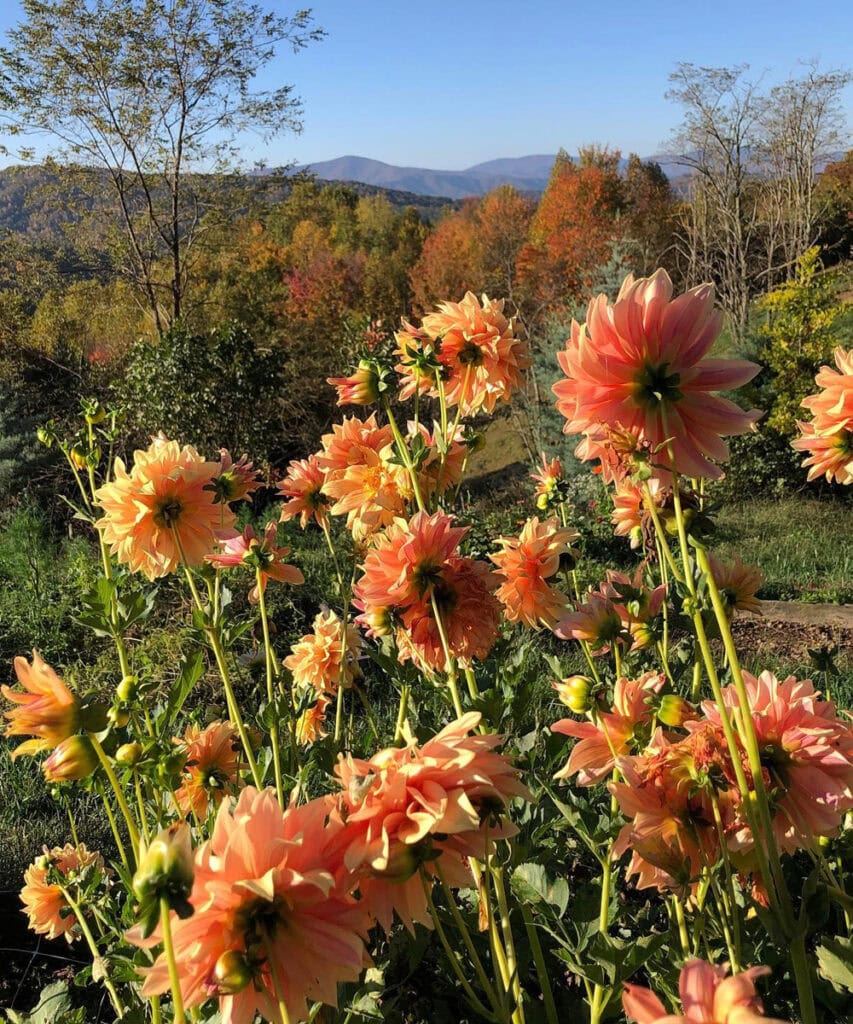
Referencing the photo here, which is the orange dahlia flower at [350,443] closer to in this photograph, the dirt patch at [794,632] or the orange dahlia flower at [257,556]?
the orange dahlia flower at [257,556]

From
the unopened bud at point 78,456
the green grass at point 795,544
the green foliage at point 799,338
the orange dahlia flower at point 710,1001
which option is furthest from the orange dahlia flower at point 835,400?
the green foliage at point 799,338

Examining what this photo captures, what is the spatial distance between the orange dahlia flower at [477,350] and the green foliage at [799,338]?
23.0 feet

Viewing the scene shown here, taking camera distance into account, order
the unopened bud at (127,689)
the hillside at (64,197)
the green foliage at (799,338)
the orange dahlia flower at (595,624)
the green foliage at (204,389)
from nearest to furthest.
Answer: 1. the unopened bud at (127,689)
2. the orange dahlia flower at (595,624)
3. the green foliage at (204,389)
4. the green foliage at (799,338)
5. the hillside at (64,197)

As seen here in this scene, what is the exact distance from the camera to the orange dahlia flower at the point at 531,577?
4.34 ft

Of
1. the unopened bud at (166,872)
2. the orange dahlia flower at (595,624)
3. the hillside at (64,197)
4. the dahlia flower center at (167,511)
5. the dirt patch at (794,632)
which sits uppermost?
the hillside at (64,197)

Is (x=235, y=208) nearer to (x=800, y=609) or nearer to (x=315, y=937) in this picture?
(x=800, y=609)

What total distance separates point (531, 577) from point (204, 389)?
6.18 m

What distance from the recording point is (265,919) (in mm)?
612

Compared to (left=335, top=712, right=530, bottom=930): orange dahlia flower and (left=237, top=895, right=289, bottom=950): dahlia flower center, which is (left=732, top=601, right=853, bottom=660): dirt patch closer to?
(left=335, top=712, right=530, bottom=930): orange dahlia flower

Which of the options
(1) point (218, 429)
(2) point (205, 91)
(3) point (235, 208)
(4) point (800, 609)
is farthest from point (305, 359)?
(4) point (800, 609)

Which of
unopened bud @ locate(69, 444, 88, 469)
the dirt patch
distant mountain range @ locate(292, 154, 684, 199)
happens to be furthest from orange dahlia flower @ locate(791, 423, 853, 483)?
distant mountain range @ locate(292, 154, 684, 199)

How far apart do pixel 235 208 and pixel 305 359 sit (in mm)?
2367

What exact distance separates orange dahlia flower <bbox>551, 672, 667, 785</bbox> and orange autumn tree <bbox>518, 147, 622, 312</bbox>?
19665 mm

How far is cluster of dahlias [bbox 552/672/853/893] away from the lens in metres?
0.76
